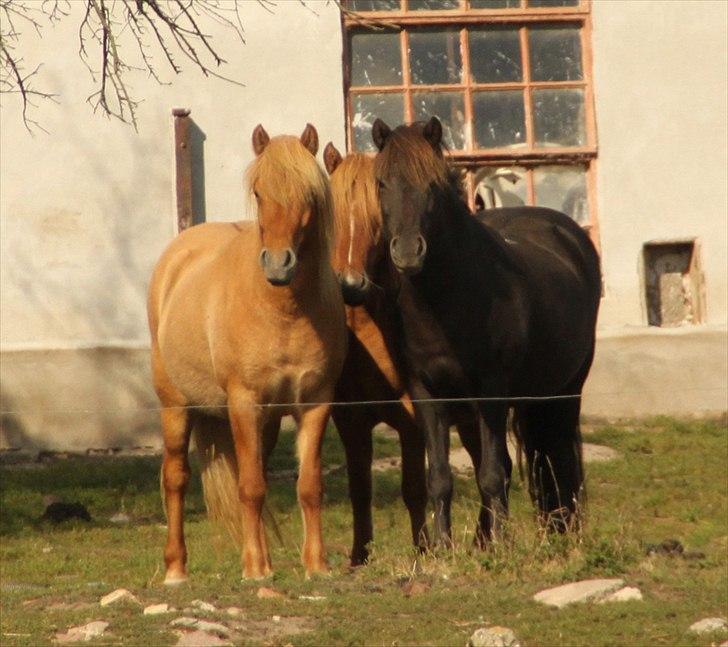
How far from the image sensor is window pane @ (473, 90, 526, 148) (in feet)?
54.0

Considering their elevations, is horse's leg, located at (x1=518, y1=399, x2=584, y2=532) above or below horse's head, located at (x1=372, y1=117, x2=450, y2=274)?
below

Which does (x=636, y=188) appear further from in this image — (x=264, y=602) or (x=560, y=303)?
(x=264, y=602)

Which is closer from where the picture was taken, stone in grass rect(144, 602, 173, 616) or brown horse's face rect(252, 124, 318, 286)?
stone in grass rect(144, 602, 173, 616)

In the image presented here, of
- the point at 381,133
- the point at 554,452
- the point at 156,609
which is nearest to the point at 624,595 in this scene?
the point at 156,609

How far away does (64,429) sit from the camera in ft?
51.0

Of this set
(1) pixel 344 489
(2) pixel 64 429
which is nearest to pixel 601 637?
(1) pixel 344 489

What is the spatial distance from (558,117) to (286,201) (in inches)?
332

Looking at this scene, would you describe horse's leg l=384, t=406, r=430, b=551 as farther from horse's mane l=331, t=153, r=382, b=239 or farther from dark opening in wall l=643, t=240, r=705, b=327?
dark opening in wall l=643, t=240, r=705, b=327

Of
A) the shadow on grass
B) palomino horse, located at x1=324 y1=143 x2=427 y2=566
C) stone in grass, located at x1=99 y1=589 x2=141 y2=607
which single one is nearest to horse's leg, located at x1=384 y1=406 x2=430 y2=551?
palomino horse, located at x1=324 y1=143 x2=427 y2=566

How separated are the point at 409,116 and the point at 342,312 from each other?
7.65 metres

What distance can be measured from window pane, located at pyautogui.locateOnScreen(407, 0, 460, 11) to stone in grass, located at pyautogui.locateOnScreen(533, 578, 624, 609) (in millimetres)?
9279

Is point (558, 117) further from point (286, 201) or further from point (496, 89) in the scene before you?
point (286, 201)

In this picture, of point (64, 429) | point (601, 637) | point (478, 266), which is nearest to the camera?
point (601, 637)

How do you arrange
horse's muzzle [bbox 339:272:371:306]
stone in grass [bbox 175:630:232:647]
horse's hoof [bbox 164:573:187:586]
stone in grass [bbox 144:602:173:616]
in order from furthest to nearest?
horse's hoof [bbox 164:573:187:586] < horse's muzzle [bbox 339:272:371:306] < stone in grass [bbox 144:602:173:616] < stone in grass [bbox 175:630:232:647]
